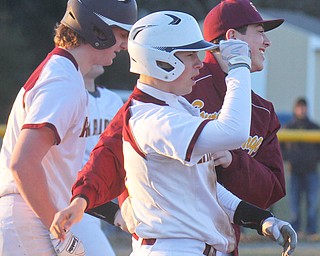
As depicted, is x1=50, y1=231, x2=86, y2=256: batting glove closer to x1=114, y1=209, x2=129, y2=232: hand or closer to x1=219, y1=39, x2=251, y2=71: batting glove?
x1=114, y1=209, x2=129, y2=232: hand

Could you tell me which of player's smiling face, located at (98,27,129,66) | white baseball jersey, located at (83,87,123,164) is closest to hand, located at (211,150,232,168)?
player's smiling face, located at (98,27,129,66)

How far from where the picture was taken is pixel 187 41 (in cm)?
409

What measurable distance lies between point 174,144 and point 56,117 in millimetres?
856

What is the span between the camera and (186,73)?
4133mm

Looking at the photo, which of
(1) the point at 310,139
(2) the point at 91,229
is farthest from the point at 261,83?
(2) the point at 91,229

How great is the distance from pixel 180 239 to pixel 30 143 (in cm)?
89

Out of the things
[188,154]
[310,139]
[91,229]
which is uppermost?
[188,154]

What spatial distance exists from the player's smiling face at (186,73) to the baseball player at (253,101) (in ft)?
1.97

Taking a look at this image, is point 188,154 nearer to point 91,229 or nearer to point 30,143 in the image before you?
point 30,143

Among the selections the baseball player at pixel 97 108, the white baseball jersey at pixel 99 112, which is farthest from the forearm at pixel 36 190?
the white baseball jersey at pixel 99 112

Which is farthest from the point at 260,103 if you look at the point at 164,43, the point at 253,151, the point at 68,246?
the point at 68,246

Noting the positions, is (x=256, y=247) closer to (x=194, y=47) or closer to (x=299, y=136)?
(x=299, y=136)

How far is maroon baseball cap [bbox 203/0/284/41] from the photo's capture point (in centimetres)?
493

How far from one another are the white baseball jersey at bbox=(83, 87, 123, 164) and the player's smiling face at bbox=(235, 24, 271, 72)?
90.8 inches
